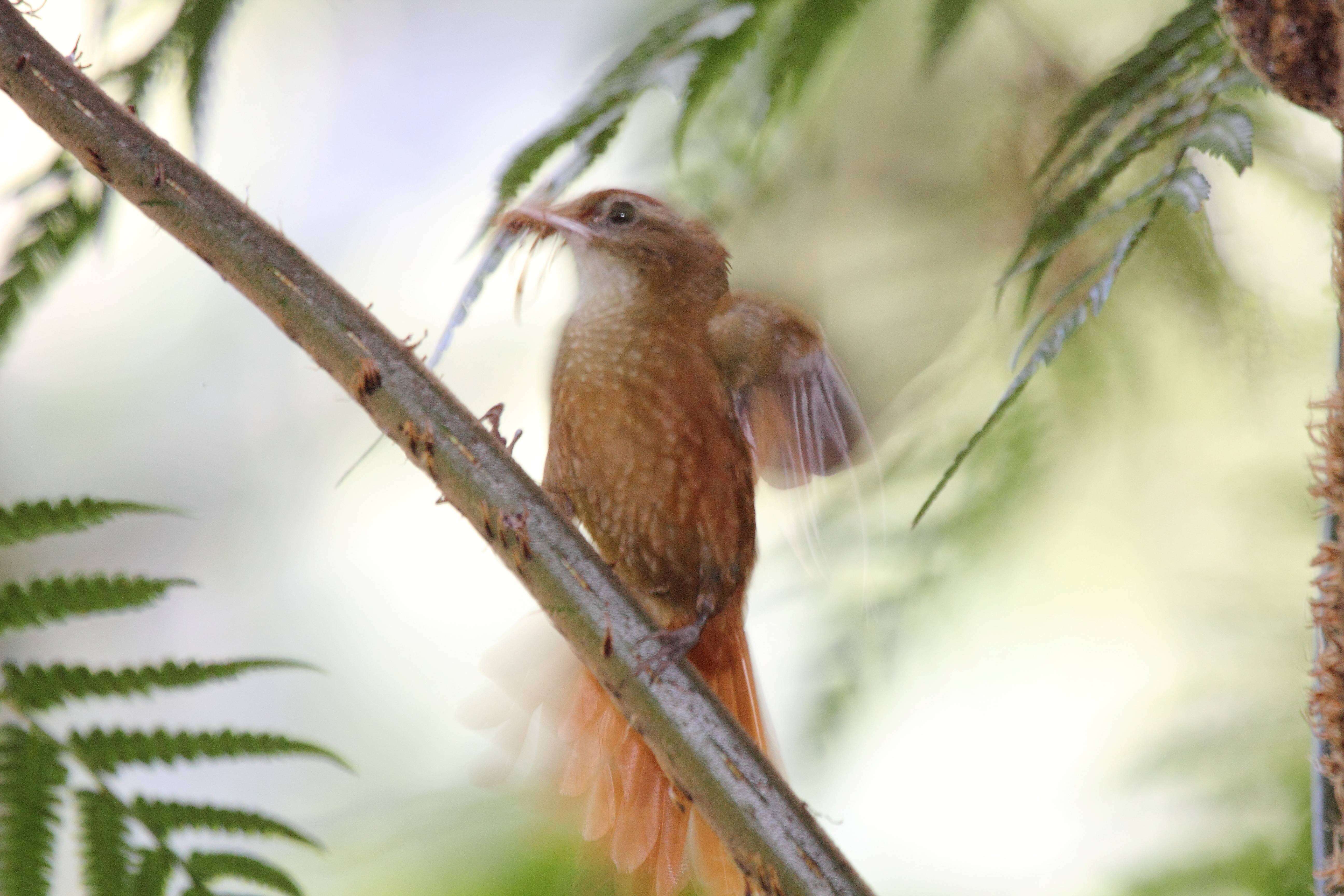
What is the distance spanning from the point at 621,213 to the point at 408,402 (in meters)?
0.18

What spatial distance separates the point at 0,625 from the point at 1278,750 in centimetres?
83

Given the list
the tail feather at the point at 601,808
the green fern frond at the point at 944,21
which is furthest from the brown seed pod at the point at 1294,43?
the tail feather at the point at 601,808

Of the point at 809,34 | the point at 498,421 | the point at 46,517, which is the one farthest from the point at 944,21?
the point at 46,517

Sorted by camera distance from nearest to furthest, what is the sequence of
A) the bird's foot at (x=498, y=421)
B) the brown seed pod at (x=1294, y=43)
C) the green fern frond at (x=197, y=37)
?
the brown seed pod at (x=1294, y=43), the bird's foot at (x=498, y=421), the green fern frond at (x=197, y=37)

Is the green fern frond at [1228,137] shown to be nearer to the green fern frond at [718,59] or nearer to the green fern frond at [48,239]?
the green fern frond at [718,59]

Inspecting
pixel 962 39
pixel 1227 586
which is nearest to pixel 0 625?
pixel 962 39

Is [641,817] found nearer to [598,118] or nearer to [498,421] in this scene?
[498,421]

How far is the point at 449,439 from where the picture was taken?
15.4 inches

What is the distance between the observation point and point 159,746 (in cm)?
58

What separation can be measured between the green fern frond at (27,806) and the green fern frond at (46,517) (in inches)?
4.0

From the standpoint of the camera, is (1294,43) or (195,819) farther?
(195,819)

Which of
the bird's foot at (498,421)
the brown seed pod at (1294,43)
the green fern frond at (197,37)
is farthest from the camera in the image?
the green fern frond at (197,37)

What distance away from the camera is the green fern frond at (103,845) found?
22.1 inches

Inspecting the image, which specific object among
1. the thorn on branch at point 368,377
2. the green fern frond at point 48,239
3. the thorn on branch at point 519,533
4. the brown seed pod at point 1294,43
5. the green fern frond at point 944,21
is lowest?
the thorn on branch at point 519,533
